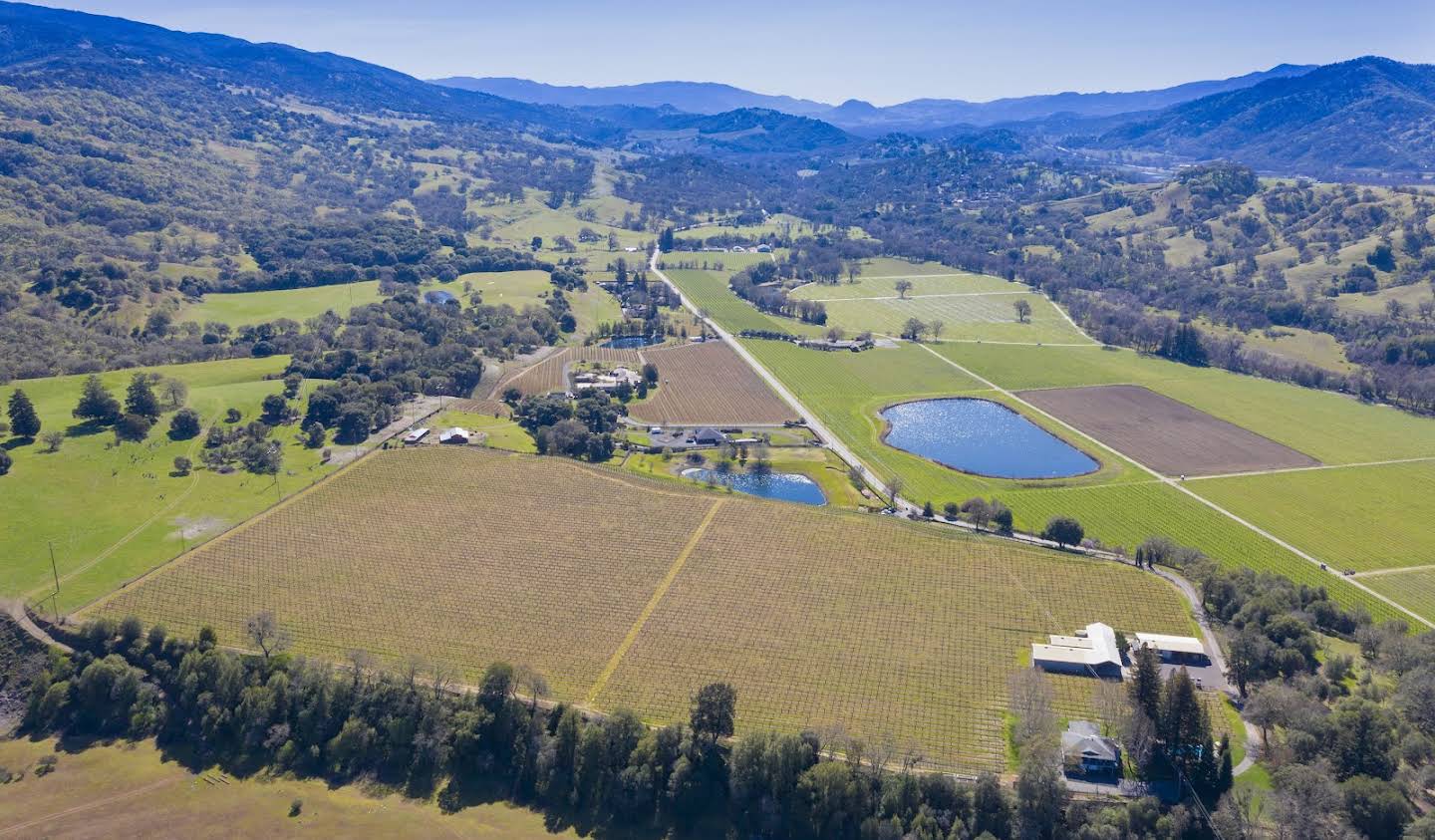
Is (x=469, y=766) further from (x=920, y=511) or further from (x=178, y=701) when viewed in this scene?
(x=920, y=511)

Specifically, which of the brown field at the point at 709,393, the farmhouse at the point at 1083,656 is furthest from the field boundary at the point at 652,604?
the brown field at the point at 709,393

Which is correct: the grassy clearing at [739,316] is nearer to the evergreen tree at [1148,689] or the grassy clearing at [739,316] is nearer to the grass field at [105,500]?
the grass field at [105,500]

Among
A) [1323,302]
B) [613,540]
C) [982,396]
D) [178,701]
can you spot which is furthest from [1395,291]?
[178,701]

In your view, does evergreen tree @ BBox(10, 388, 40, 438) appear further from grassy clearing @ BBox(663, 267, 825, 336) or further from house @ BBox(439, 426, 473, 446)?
grassy clearing @ BBox(663, 267, 825, 336)

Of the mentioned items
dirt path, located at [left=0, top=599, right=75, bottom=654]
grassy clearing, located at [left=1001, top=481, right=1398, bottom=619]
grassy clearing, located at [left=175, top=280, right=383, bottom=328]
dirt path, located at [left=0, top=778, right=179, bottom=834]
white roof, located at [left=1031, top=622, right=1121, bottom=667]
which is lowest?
dirt path, located at [left=0, top=778, right=179, bottom=834]

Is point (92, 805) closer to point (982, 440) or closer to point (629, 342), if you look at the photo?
point (982, 440)

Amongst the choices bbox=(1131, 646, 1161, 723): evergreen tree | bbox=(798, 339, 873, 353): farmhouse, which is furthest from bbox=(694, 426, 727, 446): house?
bbox=(1131, 646, 1161, 723): evergreen tree

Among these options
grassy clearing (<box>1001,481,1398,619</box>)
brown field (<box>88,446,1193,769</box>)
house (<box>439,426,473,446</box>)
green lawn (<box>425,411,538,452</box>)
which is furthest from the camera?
green lawn (<box>425,411,538,452</box>)
